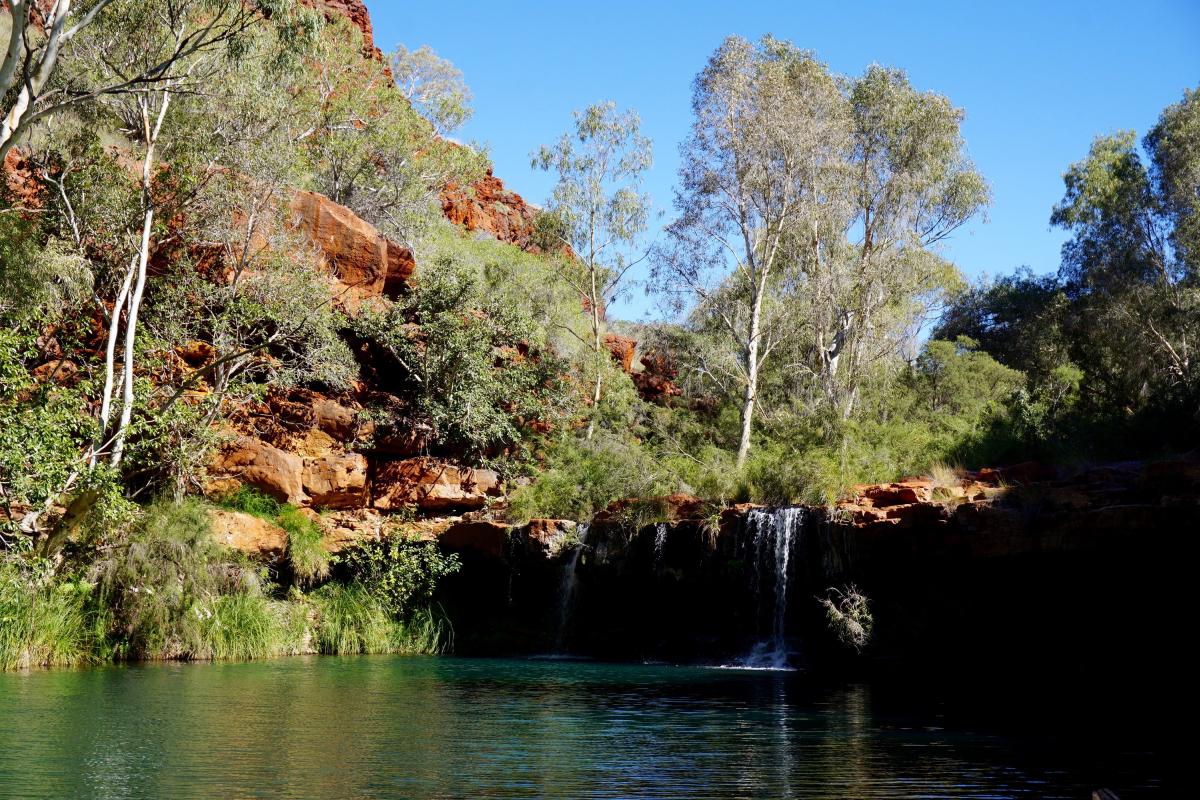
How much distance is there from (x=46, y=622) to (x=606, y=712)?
9.67 metres

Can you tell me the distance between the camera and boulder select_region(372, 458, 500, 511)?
81.3 feet

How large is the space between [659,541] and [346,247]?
11.2m

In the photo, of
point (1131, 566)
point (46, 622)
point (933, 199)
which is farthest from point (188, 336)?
point (933, 199)

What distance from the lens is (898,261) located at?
111 feet

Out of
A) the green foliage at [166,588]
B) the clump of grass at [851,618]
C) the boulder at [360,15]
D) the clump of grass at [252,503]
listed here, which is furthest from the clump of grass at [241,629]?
the boulder at [360,15]

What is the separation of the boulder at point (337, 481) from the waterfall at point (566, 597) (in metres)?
5.36

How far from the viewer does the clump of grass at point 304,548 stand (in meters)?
21.2

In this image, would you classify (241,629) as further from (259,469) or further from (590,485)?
(590,485)

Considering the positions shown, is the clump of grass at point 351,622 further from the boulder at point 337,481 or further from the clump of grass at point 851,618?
the clump of grass at point 851,618

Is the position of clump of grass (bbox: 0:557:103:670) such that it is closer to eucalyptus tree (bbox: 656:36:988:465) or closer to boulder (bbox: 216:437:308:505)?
boulder (bbox: 216:437:308:505)

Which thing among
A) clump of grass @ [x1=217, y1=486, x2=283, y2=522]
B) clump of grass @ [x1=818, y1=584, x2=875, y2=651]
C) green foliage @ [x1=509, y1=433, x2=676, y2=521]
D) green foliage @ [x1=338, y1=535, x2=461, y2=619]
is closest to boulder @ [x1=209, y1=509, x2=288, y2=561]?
clump of grass @ [x1=217, y1=486, x2=283, y2=522]

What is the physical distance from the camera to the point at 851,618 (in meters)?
19.2

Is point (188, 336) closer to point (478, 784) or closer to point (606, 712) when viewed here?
point (606, 712)

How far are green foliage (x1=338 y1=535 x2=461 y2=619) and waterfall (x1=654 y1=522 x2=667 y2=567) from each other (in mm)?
4470
